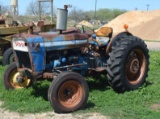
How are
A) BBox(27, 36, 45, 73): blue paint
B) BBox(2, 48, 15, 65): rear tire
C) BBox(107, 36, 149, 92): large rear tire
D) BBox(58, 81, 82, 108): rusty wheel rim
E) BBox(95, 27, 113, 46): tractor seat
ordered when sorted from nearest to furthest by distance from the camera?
BBox(58, 81, 82, 108): rusty wheel rim, BBox(27, 36, 45, 73): blue paint, BBox(107, 36, 149, 92): large rear tire, BBox(95, 27, 113, 46): tractor seat, BBox(2, 48, 15, 65): rear tire

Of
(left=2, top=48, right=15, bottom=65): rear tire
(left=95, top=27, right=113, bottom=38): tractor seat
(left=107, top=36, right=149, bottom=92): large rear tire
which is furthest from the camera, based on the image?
(left=2, top=48, right=15, bottom=65): rear tire

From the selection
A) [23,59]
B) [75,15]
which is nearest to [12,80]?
[23,59]

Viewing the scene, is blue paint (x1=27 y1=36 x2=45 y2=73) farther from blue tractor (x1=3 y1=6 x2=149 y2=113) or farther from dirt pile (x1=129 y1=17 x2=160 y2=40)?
dirt pile (x1=129 y1=17 x2=160 y2=40)

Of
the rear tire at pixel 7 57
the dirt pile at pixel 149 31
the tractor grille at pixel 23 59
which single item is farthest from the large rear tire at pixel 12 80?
the dirt pile at pixel 149 31

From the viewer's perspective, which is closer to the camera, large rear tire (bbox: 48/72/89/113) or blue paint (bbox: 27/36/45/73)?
large rear tire (bbox: 48/72/89/113)

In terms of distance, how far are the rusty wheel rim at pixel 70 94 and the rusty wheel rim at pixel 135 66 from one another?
166 cm

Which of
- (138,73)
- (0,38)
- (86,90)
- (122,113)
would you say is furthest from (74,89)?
(0,38)

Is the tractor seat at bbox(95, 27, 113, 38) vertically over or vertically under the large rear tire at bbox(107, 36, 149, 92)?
over

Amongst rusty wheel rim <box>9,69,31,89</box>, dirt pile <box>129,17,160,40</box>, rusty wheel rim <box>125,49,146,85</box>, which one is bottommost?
dirt pile <box>129,17,160,40</box>

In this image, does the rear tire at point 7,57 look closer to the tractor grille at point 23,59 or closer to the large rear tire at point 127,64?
the tractor grille at point 23,59

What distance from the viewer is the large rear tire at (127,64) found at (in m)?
7.02

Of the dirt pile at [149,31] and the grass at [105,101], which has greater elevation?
the grass at [105,101]

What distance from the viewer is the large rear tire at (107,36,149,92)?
7023mm

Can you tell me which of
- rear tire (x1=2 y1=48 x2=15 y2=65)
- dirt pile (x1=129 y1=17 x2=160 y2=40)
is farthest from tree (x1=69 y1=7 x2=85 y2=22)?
rear tire (x1=2 y1=48 x2=15 y2=65)
